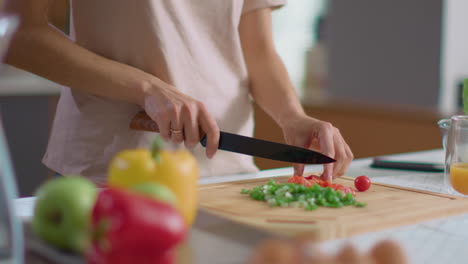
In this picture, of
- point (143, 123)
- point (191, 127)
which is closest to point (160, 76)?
point (143, 123)

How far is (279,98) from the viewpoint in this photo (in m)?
1.55

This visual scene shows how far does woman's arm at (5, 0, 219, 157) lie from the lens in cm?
122

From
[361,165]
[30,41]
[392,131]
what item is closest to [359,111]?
[392,131]

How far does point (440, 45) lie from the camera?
2980 millimetres

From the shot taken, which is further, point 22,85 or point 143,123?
point 22,85

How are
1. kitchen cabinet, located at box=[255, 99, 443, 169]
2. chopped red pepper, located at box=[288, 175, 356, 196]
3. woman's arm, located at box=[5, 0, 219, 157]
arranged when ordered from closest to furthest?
chopped red pepper, located at box=[288, 175, 356, 196] < woman's arm, located at box=[5, 0, 219, 157] < kitchen cabinet, located at box=[255, 99, 443, 169]

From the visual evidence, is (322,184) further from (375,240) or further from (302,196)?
(375,240)

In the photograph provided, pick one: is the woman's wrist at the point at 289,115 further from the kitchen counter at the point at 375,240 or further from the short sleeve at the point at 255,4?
the kitchen counter at the point at 375,240

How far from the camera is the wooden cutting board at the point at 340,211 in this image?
87 cm

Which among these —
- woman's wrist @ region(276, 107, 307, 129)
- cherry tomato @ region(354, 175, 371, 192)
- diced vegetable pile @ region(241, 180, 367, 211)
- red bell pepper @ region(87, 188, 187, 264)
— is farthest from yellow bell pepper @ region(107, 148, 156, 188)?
woman's wrist @ region(276, 107, 307, 129)

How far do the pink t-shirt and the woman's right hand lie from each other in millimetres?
170

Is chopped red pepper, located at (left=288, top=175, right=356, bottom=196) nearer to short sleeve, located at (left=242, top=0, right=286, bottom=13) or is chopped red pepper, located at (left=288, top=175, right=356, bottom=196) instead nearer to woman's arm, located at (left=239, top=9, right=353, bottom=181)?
woman's arm, located at (left=239, top=9, right=353, bottom=181)

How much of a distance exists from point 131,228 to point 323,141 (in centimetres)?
80

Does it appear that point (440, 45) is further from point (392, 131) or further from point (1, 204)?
point (1, 204)
